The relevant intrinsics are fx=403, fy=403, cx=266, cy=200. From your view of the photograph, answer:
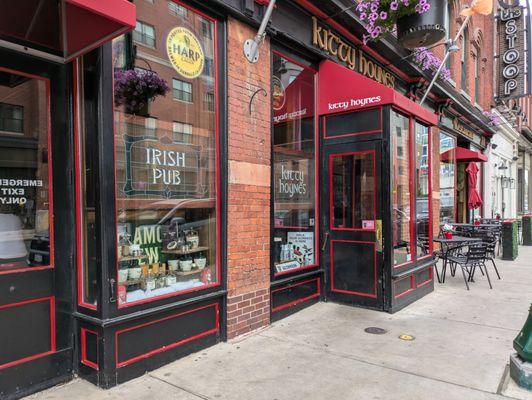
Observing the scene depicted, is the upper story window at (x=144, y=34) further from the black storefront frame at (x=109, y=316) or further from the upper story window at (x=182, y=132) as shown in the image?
the upper story window at (x=182, y=132)

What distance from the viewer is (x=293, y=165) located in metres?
6.22

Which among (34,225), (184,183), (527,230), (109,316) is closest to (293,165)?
(184,183)

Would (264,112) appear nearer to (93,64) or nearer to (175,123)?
(175,123)

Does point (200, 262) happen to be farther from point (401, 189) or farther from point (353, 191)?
point (401, 189)

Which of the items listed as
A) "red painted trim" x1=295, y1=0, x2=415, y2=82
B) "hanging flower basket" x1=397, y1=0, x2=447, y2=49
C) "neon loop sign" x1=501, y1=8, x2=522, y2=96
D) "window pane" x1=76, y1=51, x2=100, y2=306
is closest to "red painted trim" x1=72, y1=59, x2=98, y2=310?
"window pane" x1=76, y1=51, x2=100, y2=306

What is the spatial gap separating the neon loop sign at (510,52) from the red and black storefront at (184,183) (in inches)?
435

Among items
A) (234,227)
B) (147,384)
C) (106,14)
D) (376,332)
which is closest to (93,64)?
(106,14)

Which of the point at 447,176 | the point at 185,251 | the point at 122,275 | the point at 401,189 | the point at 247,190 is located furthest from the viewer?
the point at 447,176

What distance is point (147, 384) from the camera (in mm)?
3594

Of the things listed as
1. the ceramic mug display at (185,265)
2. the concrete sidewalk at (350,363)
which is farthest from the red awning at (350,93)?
the ceramic mug display at (185,265)

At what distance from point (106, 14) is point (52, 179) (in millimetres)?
1596

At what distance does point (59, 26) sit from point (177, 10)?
1.35 metres

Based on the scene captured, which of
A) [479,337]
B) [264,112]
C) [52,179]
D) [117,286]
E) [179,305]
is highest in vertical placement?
[264,112]

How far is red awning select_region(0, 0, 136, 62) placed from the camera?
9.33 ft
